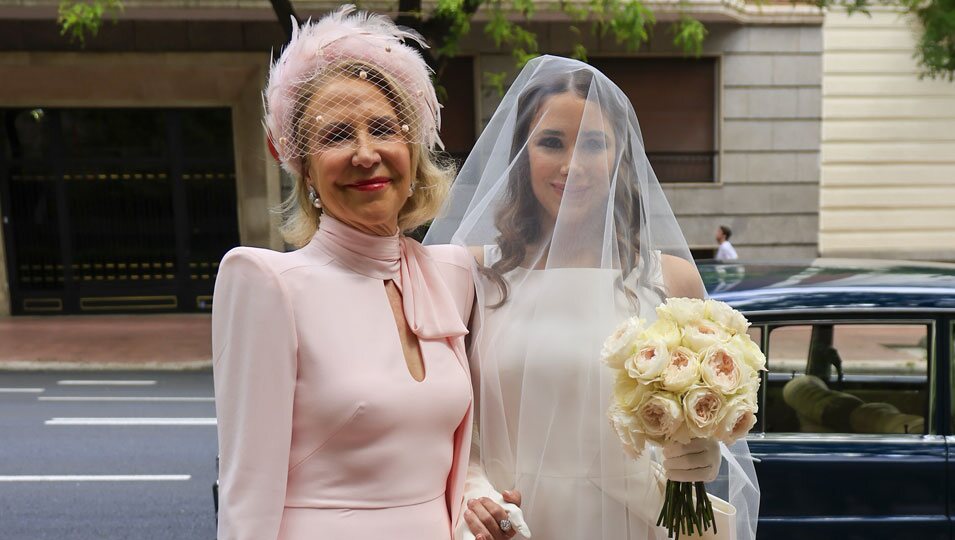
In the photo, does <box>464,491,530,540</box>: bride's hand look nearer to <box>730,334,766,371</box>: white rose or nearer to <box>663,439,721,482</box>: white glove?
<box>663,439,721,482</box>: white glove

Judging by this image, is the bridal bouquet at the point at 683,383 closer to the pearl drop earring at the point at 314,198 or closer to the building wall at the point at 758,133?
the pearl drop earring at the point at 314,198

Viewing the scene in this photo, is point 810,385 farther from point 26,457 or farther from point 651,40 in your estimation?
point 651,40

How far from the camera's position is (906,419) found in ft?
11.0

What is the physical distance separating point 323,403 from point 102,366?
1037cm

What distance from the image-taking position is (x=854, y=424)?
3412 mm

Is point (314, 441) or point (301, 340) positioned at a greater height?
point (301, 340)

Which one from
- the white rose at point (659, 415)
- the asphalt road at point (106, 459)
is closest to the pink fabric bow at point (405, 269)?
the white rose at point (659, 415)

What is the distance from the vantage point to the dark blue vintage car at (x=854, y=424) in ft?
10.2

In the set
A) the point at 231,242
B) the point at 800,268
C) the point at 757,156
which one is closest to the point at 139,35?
the point at 231,242

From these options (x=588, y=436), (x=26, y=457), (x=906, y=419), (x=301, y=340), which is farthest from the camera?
(x=26, y=457)

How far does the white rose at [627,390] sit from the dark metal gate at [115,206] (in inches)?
546

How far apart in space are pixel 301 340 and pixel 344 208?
1.00 feet

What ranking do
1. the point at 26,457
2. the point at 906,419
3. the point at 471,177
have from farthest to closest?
1. the point at 26,457
2. the point at 906,419
3. the point at 471,177

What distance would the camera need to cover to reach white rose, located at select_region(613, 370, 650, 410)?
1.86 m
